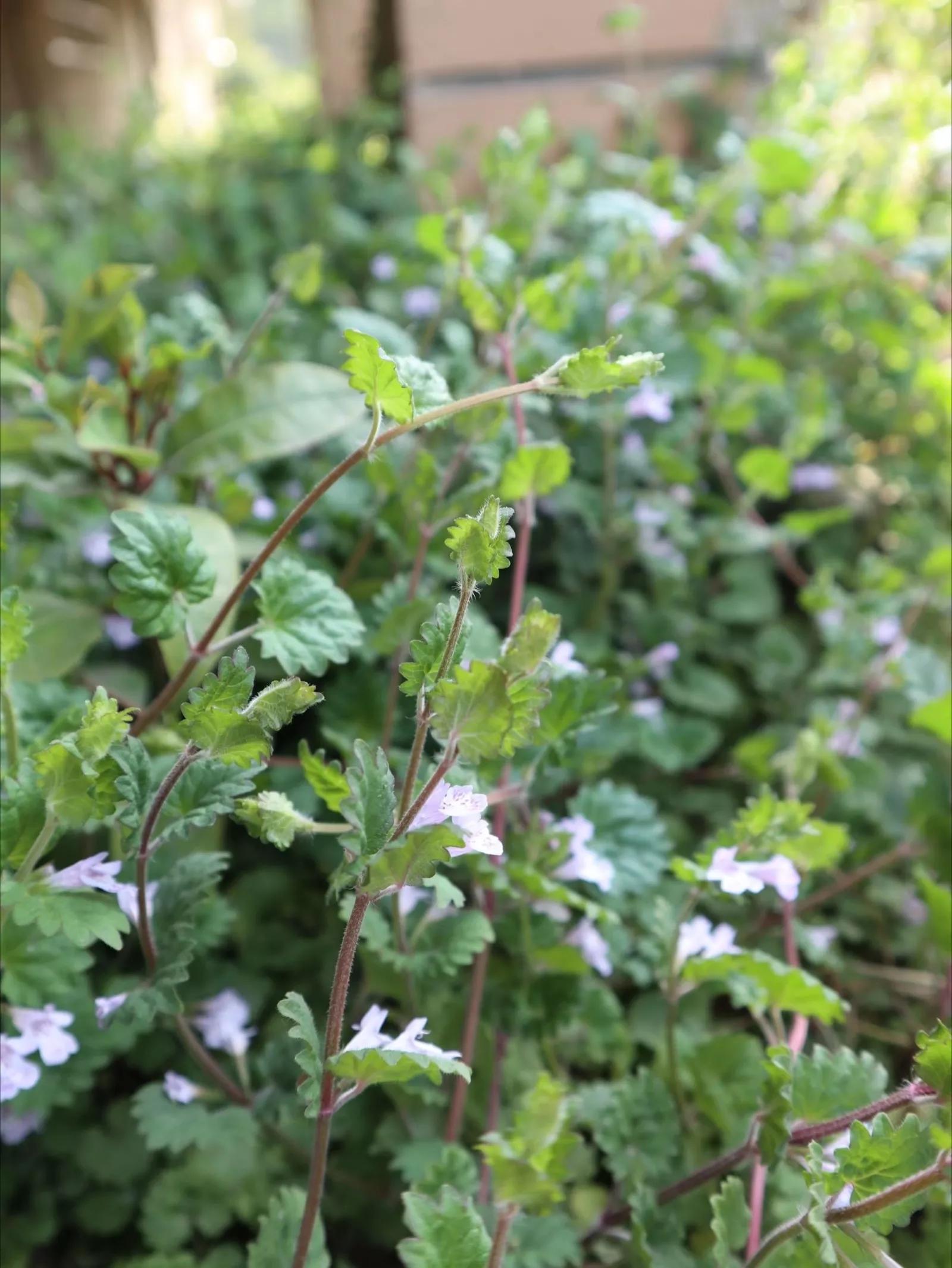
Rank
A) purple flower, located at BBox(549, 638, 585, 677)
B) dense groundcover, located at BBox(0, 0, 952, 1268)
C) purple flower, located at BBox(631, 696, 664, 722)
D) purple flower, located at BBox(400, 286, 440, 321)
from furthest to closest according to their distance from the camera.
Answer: purple flower, located at BBox(400, 286, 440, 321) → purple flower, located at BBox(631, 696, 664, 722) → purple flower, located at BBox(549, 638, 585, 677) → dense groundcover, located at BBox(0, 0, 952, 1268)

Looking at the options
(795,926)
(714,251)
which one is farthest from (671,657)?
(714,251)

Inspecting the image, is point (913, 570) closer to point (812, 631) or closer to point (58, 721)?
point (812, 631)

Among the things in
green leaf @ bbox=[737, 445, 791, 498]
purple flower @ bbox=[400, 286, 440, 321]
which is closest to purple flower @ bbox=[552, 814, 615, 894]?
green leaf @ bbox=[737, 445, 791, 498]

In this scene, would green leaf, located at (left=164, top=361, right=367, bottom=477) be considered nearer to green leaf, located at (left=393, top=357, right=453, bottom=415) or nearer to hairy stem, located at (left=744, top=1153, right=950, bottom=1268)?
green leaf, located at (left=393, top=357, right=453, bottom=415)

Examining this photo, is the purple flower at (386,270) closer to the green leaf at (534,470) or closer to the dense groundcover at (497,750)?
the dense groundcover at (497,750)

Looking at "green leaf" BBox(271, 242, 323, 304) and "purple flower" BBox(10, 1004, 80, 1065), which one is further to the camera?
"green leaf" BBox(271, 242, 323, 304)

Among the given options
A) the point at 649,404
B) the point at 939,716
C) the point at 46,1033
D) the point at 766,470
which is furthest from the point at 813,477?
the point at 46,1033
